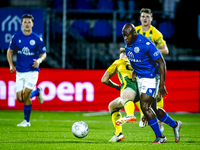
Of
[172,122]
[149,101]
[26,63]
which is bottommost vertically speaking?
[172,122]

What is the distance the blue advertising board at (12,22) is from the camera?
1339cm

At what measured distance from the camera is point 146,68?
5406mm

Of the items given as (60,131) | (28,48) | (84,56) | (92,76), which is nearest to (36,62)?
(28,48)

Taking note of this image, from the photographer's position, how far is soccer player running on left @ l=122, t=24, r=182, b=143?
17.3ft

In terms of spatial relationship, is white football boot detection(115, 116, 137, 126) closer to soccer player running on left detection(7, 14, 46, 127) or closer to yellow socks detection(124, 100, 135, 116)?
yellow socks detection(124, 100, 135, 116)

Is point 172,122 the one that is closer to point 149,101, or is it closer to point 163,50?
point 149,101

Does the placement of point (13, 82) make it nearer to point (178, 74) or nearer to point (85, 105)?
point (85, 105)

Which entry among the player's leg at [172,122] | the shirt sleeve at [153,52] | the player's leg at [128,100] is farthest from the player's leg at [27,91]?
the shirt sleeve at [153,52]

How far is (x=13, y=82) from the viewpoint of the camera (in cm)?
1177

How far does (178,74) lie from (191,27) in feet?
12.0

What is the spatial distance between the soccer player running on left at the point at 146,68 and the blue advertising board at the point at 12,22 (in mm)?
8342

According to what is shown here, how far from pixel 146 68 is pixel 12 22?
30.0ft

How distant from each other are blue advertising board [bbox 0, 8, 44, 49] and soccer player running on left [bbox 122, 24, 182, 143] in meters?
8.34

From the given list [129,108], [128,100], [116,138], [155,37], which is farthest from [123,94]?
[155,37]
